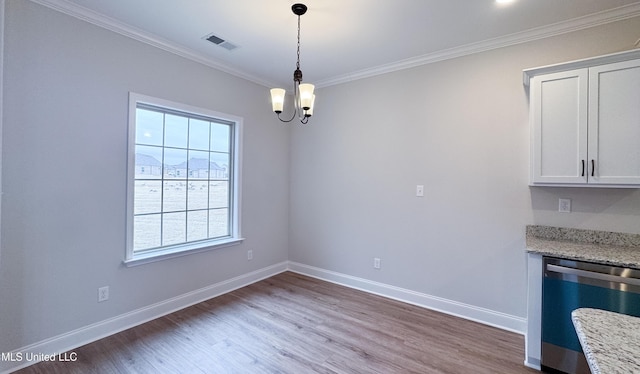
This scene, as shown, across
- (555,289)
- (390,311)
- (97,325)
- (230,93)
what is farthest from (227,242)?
(555,289)

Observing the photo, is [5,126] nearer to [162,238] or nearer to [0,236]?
[0,236]

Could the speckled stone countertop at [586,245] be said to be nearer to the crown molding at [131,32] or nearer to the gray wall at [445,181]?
the gray wall at [445,181]

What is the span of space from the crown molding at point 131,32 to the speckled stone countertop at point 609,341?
142 inches

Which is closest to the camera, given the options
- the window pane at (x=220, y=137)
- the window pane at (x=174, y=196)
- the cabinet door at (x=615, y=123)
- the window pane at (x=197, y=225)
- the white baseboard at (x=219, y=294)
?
the cabinet door at (x=615, y=123)

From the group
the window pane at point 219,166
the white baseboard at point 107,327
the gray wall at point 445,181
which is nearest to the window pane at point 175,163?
the window pane at point 219,166

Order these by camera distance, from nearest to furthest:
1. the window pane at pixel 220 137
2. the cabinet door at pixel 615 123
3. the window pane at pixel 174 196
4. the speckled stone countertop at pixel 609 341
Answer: the speckled stone countertop at pixel 609 341 → the cabinet door at pixel 615 123 → the window pane at pixel 174 196 → the window pane at pixel 220 137

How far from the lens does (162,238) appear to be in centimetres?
296

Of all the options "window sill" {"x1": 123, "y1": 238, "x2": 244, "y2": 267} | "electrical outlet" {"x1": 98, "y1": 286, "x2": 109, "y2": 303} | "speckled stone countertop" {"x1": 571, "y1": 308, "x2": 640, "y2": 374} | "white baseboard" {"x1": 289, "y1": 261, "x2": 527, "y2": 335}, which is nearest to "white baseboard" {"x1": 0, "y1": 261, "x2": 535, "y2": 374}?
"white baseboard" {"x1": 289, "y1": 261, "x2": 527, "y2": 335}

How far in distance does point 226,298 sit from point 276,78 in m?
2.90

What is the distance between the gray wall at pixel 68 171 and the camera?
79.7 inches

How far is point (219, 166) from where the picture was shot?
3510mm

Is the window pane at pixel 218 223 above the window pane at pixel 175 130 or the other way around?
the other way around

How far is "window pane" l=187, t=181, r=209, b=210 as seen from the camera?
3.21 m

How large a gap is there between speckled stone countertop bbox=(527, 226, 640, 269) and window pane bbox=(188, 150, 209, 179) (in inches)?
130
